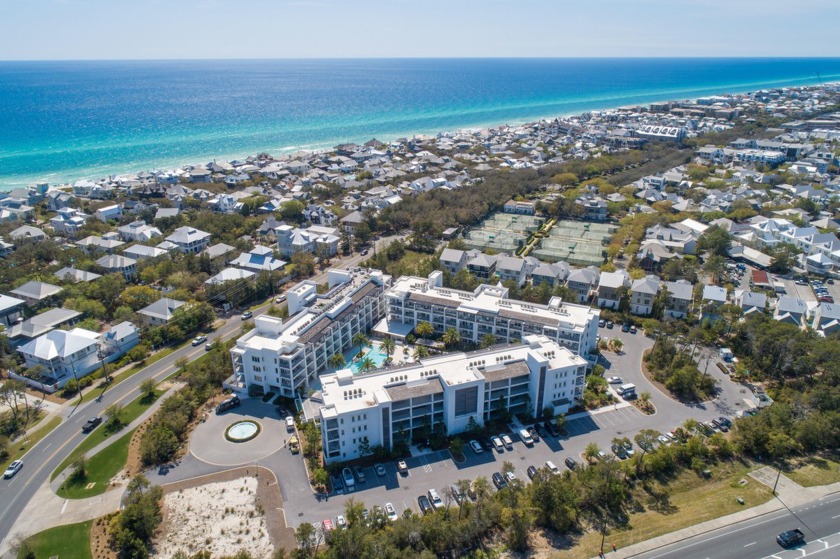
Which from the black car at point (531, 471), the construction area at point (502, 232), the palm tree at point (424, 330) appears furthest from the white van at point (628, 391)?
the construction area at point (502, 232)

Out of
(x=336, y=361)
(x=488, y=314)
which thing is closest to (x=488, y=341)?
(x=488, y=314)

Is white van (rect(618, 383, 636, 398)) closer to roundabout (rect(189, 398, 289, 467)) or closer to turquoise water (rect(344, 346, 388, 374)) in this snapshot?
turquoise water (rect(344, 346, 388, 374))

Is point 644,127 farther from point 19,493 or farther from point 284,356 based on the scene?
point 19,493

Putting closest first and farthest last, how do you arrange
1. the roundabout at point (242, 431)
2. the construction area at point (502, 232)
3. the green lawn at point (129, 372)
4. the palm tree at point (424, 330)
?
the roundabout at point (242, 431), the green lawn at point (129, 372), the palm tree at point (424, 330), the construction area at point (502, 232)

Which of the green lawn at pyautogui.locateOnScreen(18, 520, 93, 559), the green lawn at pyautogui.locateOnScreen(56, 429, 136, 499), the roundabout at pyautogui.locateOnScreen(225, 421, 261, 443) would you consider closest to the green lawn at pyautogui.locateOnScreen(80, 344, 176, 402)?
the green lawn at pyautogui.locateOnScreen(56, 429, 136, 499)

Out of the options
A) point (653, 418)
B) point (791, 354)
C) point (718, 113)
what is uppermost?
point (718, 113)

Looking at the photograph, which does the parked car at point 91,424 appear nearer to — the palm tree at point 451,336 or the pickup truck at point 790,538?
the palm tree at point 451,336

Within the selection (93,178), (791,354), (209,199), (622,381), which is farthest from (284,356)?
(93,178)

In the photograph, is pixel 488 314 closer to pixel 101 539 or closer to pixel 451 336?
pixel 451 336
